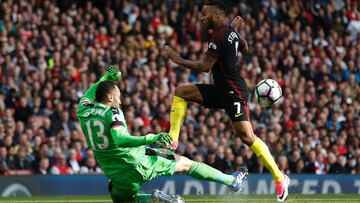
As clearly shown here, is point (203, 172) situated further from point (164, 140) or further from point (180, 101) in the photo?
point (180, 101)

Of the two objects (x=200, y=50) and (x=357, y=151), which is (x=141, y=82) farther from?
(x=357, y=151)

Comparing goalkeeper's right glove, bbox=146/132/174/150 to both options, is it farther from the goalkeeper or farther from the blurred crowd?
the blurred crowd

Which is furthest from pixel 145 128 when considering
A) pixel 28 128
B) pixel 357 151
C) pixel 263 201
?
pixel 263 201

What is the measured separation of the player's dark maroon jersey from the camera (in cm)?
1262

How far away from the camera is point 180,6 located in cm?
2433

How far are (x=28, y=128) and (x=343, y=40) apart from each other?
30.1ft

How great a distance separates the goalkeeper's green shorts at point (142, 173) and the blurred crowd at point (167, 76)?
689 cm

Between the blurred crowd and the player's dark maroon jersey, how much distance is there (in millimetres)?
6367

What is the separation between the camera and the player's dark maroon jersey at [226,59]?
1262cm

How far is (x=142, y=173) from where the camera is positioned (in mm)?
11484

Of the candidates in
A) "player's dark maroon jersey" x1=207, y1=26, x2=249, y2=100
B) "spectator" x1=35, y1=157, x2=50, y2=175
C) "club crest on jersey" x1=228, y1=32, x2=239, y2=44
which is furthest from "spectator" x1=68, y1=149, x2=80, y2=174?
"club crest on jersey" x1=228, y1=32, x2=239, y2=44

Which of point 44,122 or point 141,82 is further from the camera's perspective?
point 141,82

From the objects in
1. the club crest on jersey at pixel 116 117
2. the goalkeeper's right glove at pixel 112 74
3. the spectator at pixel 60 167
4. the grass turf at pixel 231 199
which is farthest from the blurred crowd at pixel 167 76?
the club crest on jersey at pixel 116 117

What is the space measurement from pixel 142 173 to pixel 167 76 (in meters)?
10.3
